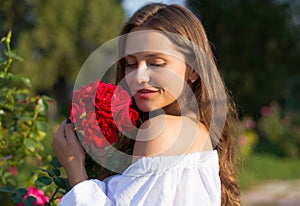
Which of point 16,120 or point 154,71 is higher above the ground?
point 154,71

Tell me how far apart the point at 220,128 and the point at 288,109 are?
703 inches

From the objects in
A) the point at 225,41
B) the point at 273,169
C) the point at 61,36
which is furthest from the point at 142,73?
the point at 61,36

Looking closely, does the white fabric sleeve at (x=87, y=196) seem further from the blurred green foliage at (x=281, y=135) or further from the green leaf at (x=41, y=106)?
the blurred green foliage at (x=281, y=135)

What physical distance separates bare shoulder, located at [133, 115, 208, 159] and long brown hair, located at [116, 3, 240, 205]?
14 cm

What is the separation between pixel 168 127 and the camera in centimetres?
139

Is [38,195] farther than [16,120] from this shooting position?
No

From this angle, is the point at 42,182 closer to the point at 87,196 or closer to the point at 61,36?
the point at 87,196

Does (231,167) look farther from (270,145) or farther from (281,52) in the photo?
(281,52)

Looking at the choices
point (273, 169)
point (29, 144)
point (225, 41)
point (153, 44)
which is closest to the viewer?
point (153, 44)

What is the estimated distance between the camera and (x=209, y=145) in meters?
1.54

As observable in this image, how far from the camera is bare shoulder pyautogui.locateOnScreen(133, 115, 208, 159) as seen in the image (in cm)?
137

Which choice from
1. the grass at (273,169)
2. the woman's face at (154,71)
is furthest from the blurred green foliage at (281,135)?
the woman's face at (154,71)

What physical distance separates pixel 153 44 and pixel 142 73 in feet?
0.28

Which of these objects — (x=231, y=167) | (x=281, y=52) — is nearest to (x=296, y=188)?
(x=231, y=167)
